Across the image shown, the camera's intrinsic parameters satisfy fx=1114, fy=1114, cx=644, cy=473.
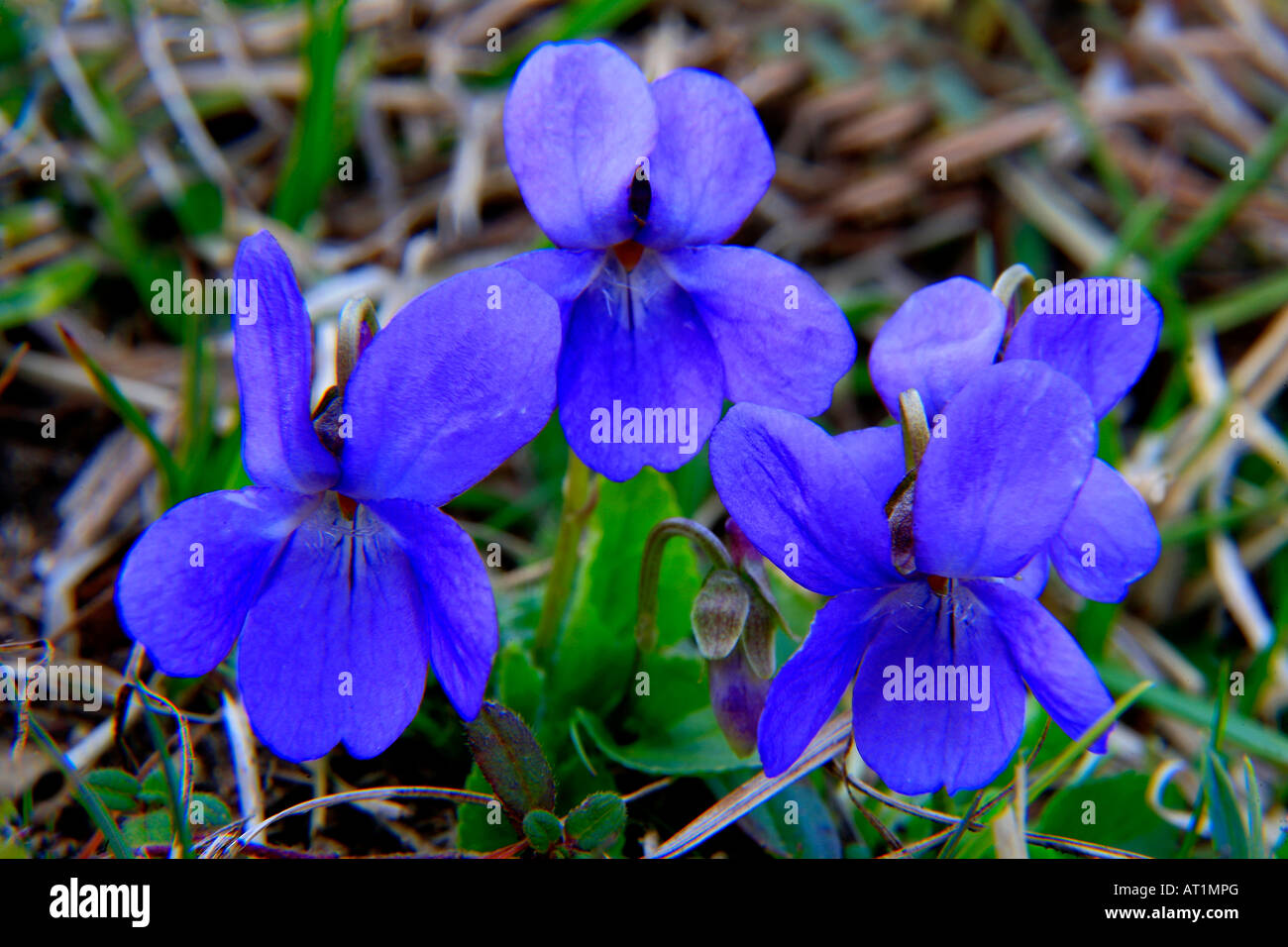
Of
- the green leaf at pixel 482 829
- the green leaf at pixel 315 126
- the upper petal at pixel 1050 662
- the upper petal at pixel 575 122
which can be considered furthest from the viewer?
the green leaf at pixel 315 126

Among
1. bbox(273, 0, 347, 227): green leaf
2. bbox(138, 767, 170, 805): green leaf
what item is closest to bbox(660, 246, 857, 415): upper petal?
bbox(138, 767, 170, 805): green leaf

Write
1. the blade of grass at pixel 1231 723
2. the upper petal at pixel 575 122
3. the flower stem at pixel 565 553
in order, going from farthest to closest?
1. the blade of grass at pixel 1231 723
2. the flower stem at pixel 565 553
3. the upper petal at pixel 575 122

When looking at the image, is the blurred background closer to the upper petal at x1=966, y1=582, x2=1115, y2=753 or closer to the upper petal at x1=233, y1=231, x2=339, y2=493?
the upper petal at x1=966, y1=582, x2=1115, y2=753

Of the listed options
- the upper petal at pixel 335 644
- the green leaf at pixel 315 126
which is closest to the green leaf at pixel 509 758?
the upper petal at pixel 335 644

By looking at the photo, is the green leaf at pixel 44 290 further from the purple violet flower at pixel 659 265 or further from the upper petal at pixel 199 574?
the purple violet flower at pixel 659 265

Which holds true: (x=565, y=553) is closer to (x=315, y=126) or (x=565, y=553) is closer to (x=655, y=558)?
(x=655, y=558)

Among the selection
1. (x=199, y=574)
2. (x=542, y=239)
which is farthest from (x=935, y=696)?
(x=542, y=239)
